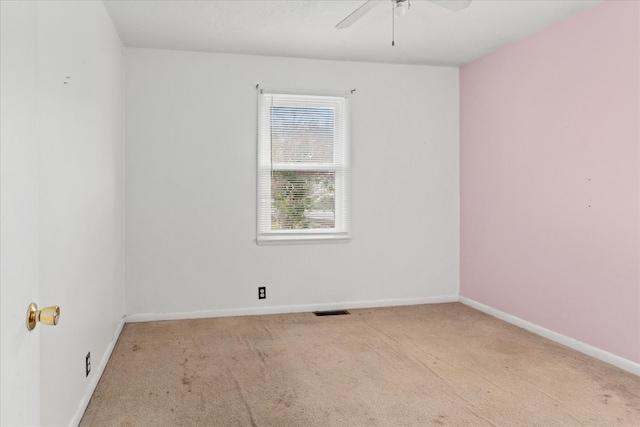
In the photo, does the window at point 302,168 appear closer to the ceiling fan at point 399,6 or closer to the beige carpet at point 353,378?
the beige carpet at point 353,378

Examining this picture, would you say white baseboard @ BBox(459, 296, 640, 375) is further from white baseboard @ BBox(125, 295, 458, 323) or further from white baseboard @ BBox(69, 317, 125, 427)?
white baseboard @ BBox(69, 317, 125, 427)

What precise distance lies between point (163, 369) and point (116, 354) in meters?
0.51

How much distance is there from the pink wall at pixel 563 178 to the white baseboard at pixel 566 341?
4 centimetres

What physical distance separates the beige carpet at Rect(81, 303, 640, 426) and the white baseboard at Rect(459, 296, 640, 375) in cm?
7

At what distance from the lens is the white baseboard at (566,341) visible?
3.13 m

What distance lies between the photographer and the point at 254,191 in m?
4.52

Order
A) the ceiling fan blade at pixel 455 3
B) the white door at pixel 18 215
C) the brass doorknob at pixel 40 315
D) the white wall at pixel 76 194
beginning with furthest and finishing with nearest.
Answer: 1. the ceiling fan blade at pixel 455 3
2. the white wall at pixel 76 194
3. the brass doorknob at pixel 40 315
4. the white door at pixel 18 215

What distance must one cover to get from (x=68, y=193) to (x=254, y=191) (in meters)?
2.34

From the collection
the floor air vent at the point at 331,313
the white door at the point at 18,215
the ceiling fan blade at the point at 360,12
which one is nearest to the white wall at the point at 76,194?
the white door at the point at 18,215

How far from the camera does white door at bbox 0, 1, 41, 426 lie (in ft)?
3.06

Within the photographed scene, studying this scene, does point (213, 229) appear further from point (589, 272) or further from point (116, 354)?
point (589, 272)

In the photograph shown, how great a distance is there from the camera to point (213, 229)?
444 centimetres

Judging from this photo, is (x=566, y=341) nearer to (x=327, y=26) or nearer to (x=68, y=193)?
(x=327, y=26)

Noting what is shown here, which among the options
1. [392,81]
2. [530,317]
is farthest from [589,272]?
[392,81]
